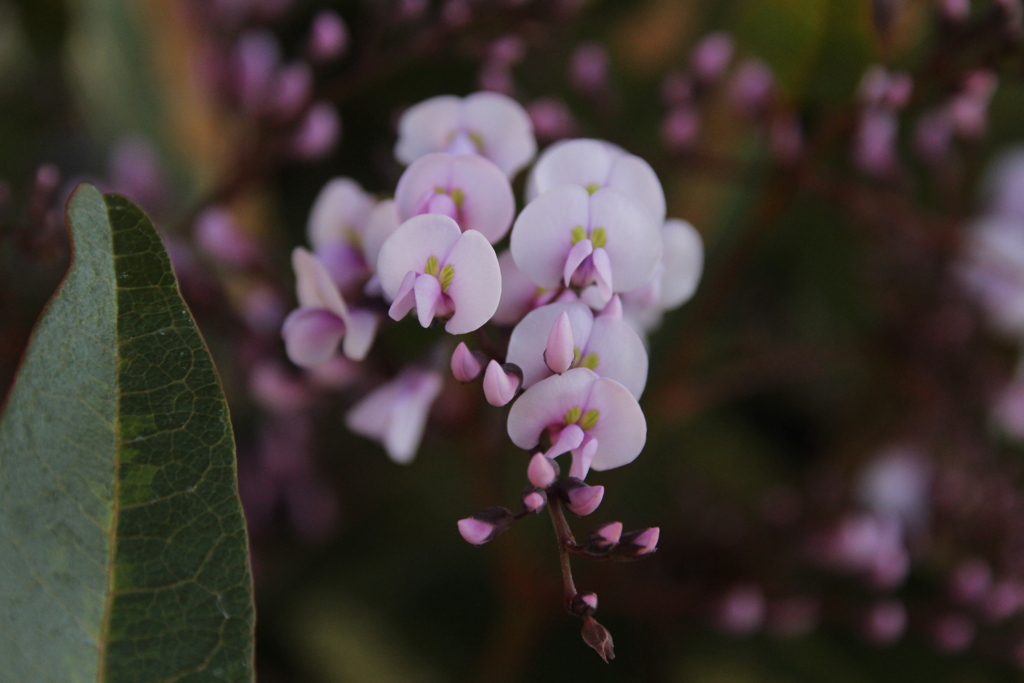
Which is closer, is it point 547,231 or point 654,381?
point 547,231

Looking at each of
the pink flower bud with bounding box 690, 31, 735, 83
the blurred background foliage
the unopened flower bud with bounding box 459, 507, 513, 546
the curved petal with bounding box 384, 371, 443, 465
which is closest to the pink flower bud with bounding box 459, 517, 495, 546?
the unopened flower bud with bounding box 459, 507, 513, 546

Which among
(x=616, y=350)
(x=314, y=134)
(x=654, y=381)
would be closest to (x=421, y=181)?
(x=616, y=350)

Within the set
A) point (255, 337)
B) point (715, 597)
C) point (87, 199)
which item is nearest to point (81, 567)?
point (87, 199)

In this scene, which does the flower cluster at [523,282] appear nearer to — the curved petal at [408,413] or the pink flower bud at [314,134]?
the curved petal at [408,413]

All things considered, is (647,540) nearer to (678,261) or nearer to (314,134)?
(678,261)

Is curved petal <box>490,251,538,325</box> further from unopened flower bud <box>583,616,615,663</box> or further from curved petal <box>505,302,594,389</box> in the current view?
unopened flower bud <box>583,616,615,663</box>

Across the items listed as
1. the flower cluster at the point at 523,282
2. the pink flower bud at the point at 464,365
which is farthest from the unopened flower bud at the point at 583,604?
the pink flower bud at the point at 464,365

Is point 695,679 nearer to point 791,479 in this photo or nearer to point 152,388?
point 791,479
